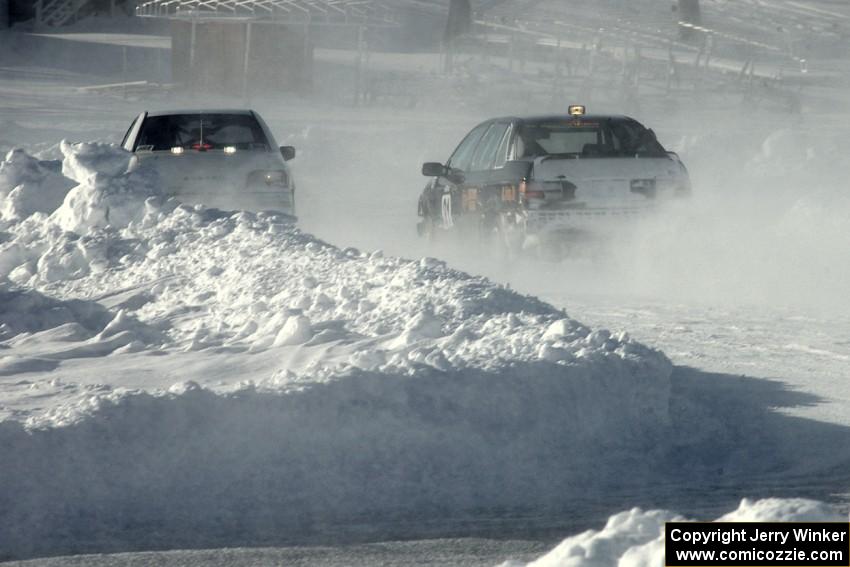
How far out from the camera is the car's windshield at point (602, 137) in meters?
14.5

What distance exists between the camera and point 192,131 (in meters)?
18.2

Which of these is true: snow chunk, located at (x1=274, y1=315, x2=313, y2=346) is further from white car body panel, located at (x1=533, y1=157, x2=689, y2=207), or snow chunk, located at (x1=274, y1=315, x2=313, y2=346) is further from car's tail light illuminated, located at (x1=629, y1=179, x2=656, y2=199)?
car's tail light illuminated, located at (x1=629, y1=179, x2=656, y2=199)

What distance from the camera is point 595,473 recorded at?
7.94m

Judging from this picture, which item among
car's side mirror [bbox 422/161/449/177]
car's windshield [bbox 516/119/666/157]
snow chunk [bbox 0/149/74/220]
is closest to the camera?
car's windshield [bbox 516/119/666/157]

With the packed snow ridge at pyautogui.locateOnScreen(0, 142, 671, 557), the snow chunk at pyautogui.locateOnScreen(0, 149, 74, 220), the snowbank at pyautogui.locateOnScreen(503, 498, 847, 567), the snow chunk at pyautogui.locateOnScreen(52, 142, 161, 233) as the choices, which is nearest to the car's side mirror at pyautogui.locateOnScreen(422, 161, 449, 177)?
the packed snow ridge at pyautogui.locateOnScreen(0, 142, 671, 557)

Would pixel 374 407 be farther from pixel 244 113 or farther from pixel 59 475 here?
pixel 244 113

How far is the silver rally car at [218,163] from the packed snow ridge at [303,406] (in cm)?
421

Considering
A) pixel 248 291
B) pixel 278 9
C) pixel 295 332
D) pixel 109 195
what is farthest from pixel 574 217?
pixel 278 9

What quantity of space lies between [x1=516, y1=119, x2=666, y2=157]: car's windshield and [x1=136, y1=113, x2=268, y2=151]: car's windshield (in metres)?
4.39

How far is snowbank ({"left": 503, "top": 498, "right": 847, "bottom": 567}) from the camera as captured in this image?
17.0ft

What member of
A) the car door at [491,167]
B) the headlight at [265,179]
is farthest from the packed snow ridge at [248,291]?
the car door at [491,167]

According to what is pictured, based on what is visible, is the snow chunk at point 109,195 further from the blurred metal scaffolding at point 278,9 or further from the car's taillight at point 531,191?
the blurred metal scaffolding at point 278,9

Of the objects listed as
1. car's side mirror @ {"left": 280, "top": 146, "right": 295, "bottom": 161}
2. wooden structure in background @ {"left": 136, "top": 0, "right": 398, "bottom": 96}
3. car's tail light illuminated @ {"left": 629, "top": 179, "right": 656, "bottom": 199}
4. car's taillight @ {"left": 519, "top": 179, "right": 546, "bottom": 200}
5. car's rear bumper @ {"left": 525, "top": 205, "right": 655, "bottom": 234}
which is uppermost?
car's tail light illuminated @ {"left": 629, "top": 179, "right": 656, "bottom": 199}

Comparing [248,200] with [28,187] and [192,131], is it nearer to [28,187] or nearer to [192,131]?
[192,131]
